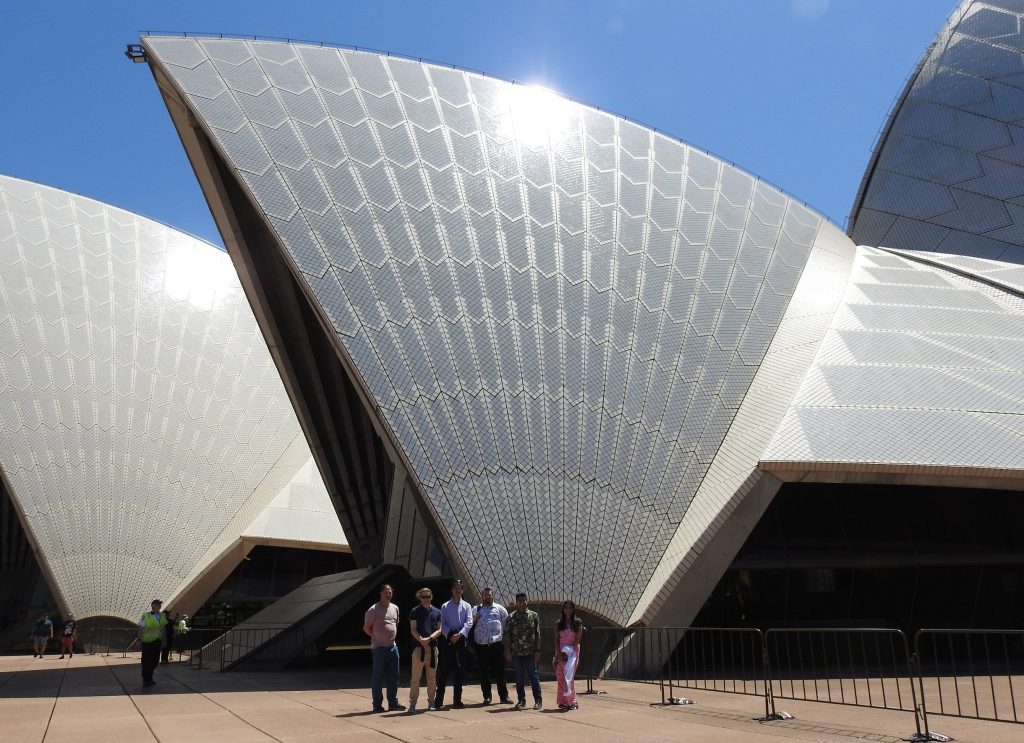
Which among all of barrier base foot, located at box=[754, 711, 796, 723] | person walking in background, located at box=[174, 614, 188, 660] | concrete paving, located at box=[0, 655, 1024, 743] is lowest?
concrete paving, located at box=[0, 655, 1024, 743]

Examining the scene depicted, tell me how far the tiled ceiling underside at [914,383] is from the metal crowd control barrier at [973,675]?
2.79 metres

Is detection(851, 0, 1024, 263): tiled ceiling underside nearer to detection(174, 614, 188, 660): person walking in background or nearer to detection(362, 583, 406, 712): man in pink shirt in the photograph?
detection(362, 583, 406, 712): man in pink shirt

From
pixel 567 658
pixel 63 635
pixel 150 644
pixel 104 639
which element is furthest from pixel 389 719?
pixel 104 639

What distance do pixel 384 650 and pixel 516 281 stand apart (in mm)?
8772

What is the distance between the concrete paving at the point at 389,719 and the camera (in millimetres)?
6703

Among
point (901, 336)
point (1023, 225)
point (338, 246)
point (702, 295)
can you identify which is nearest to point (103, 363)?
point (338, 246)

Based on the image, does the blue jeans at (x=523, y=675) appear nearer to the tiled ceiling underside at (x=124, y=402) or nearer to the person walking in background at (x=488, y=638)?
the person walking in background at (x=488, y=638)

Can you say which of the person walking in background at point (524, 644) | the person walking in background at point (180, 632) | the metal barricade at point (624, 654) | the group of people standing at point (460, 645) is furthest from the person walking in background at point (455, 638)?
the person walking in background at point (180, 632)

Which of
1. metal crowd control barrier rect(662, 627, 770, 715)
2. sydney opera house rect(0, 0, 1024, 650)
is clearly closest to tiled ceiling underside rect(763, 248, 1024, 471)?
sydney opera house rect(0, 0, 1024, 650)

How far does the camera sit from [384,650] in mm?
8648

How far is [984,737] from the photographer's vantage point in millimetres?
6641

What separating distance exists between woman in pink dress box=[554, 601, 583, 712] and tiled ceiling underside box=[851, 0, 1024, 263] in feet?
71.3

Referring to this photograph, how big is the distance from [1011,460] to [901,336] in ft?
14.7

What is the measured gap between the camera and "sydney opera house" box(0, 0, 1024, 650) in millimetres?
13188
